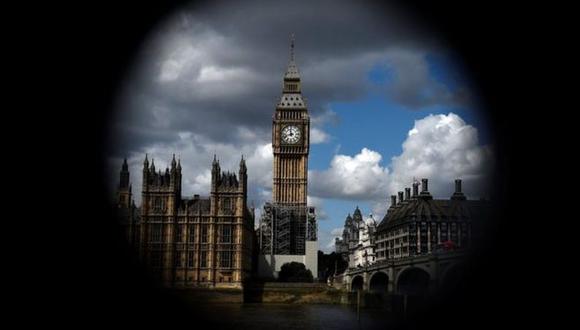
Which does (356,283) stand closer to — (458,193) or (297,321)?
(458,193)

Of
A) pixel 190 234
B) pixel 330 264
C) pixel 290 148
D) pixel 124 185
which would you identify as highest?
pixel 290 148

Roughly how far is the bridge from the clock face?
19.2 metres

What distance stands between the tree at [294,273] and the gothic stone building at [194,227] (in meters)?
8.76

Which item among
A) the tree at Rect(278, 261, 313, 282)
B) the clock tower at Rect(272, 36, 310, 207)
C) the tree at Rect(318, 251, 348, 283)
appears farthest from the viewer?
the tree at Rect(318, 251, 348, 283)

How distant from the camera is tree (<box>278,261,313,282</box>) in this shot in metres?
76.8

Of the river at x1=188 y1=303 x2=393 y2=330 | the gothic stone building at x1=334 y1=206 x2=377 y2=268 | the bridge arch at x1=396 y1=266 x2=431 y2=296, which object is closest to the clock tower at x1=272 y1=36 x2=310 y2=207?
the gothic stone building at x1=334 y1=206 x2=377 y2=268

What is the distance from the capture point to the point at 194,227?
223 feet

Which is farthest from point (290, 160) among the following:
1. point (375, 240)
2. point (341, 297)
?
point (341, 297)

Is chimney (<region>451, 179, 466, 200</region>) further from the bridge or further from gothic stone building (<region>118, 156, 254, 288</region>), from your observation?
gothic stone building (<region>118, 156, 254, 288</region>)

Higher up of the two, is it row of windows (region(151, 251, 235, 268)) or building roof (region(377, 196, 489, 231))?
building roof (region(377, 196, 489, 231))

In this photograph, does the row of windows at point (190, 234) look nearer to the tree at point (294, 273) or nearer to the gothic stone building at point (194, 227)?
the gothic stone building at point (194, 227)

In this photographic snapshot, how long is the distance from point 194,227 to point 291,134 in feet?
101

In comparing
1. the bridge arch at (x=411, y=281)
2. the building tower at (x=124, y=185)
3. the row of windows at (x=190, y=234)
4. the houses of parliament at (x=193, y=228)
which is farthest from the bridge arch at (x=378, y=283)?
the building tower at (x=124, y=185)

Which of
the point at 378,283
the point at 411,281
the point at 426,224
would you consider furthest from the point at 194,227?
the point at 426,224
